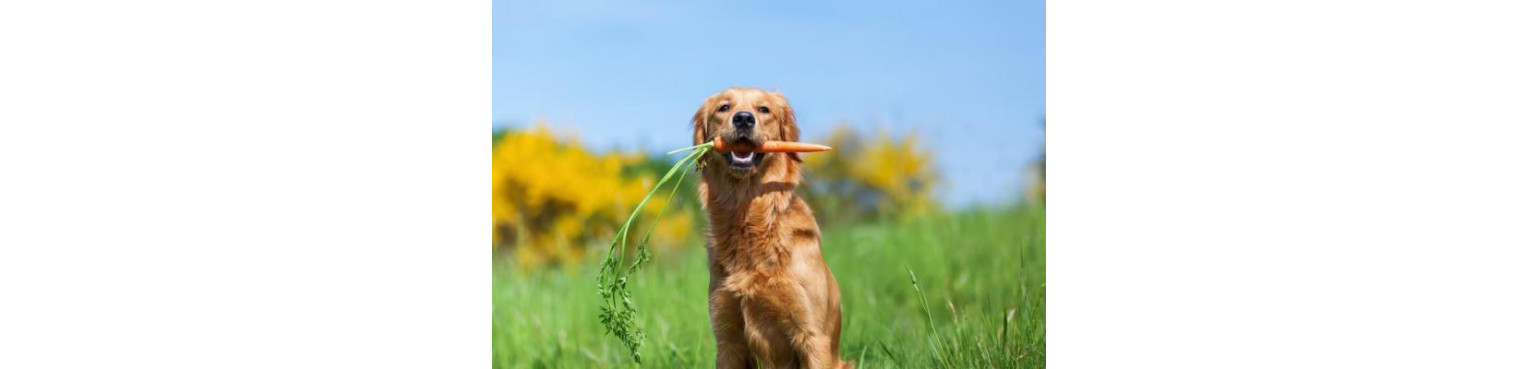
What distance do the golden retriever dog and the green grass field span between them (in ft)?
1.05

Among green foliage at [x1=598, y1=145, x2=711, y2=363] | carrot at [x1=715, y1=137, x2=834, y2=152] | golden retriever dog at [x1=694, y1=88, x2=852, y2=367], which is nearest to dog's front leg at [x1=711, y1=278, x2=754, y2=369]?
golden retriever dog at [x1=694, y1=88, x2=852, y2=367]

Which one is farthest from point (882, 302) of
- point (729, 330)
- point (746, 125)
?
point (746, 125)

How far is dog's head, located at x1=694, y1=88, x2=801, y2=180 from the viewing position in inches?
107

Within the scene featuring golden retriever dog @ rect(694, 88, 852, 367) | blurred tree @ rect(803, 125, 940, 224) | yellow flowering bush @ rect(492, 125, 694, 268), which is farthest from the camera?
yellow flowering bush @ rect(492, 125, 694, 268)

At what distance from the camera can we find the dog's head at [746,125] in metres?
2.71

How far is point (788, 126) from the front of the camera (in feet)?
9.27

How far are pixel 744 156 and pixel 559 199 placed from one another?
1.31 metres

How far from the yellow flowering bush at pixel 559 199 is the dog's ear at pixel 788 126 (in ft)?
2.23

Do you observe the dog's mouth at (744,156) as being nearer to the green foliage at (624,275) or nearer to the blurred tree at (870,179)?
the green foliage at (624,275)

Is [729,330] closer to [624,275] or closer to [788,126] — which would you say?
[624,275]

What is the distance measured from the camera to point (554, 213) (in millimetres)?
3898

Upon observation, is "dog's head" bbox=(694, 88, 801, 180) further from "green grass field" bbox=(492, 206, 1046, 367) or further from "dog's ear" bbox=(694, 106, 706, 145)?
"green grass field" bbox=(492, 206, 1046, 367)

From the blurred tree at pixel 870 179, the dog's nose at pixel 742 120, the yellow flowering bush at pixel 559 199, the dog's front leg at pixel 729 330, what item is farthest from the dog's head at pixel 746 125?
the yellow flowering bush at pixel 559 199
